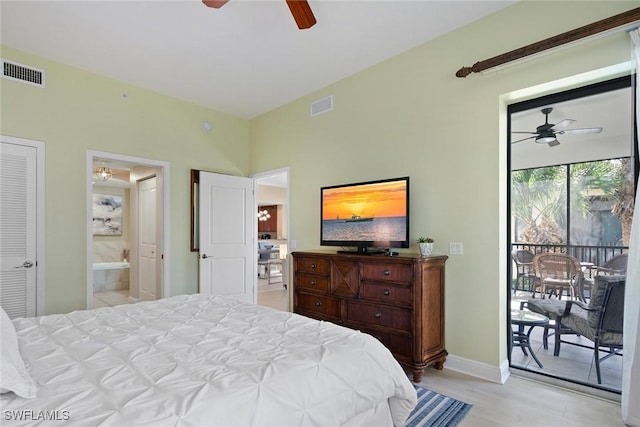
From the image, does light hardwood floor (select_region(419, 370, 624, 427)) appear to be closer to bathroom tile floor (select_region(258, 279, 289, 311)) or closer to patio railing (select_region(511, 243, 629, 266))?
patio railing (select_region(511, 243, 629, 266))

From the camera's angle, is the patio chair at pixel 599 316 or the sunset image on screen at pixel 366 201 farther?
the sunset image on screen at pixel 366 201

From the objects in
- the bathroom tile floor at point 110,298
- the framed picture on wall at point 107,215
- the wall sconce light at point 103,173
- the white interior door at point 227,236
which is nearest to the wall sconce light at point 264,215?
the framed picture on wall at point 107,215

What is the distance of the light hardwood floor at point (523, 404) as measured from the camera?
86.1 inches

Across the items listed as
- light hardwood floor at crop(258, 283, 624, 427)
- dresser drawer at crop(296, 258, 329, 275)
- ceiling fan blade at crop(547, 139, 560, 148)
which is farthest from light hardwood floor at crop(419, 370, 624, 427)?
ceiling fan blade at crop(547, 139, 560, 148)

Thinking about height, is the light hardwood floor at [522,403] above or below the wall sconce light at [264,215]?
below

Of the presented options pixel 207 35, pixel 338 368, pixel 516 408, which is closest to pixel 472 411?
pixel 516 408

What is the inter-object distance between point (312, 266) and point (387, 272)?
93 cm

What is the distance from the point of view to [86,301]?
3.80m

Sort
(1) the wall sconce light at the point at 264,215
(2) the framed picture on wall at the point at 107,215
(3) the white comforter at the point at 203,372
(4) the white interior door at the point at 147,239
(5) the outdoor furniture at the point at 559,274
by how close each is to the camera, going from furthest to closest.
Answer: (1) the wall sconce light at the point at 264,215, (2) the framed picture on wall at the point at 107,215, (4) the white interior door at the point at 147,239, (5) the outdoor furniture at the point at 559,274, (3) the white comforter at the point at 203,372

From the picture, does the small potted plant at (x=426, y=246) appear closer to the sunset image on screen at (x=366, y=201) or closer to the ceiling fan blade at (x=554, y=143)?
the sunset image on screen at (x=366, y=201)

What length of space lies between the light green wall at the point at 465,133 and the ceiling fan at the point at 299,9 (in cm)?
148

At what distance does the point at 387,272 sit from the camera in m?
2.93

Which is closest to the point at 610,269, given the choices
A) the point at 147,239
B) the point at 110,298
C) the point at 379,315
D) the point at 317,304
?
the point at 379,315

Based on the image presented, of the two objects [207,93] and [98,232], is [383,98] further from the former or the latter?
[98,232]
